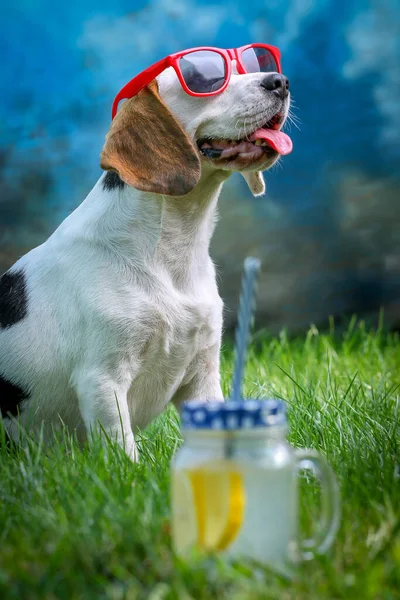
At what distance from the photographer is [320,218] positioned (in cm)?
584

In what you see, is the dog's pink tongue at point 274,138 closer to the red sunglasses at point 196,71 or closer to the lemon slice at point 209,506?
the red sunglasses at point 196,71

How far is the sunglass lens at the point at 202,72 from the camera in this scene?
2.65 meters

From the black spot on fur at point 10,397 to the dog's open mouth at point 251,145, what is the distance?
3.37 ft

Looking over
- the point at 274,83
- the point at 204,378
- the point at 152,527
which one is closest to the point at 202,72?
the point at 274,83

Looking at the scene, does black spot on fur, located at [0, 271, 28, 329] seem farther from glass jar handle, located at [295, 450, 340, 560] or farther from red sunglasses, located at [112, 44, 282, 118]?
glass jar handle, located at [295, 450, 340, 560]

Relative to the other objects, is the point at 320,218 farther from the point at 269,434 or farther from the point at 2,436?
the point at 269,434

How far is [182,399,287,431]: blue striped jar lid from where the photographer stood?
137 cm

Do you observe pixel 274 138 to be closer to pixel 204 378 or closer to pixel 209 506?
pixel 204 378

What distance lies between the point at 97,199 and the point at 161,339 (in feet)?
1.77

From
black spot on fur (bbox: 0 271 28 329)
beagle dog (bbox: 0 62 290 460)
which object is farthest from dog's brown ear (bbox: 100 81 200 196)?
black spot on fur (bbox: 0 271 28 329)

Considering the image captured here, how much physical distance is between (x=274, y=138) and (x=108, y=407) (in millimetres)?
1036

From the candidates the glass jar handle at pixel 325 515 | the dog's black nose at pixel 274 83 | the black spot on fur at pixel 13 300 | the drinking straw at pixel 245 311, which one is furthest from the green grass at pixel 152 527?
the dog's black nose at pixel 274 83

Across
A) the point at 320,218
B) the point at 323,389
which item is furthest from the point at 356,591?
the point at 320,218

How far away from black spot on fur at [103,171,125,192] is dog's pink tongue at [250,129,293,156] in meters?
0.46
